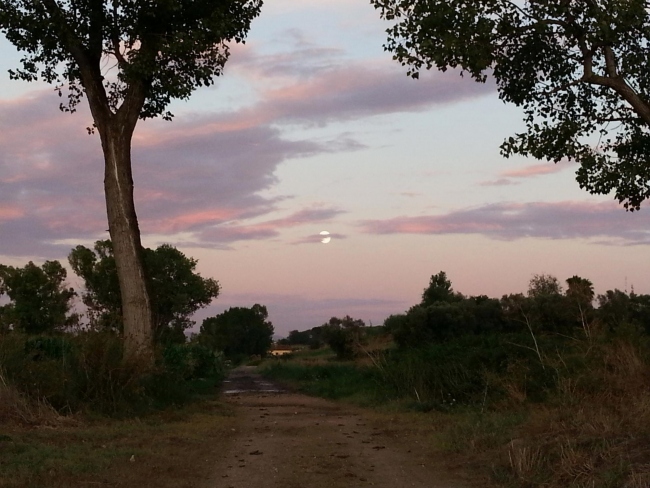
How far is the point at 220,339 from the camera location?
100750 millimetres

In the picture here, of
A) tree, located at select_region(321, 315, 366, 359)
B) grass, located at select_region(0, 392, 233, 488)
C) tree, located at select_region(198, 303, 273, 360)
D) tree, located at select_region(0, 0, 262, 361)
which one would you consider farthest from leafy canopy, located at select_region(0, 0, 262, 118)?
tree, located at select_region(198, 303, 273, 360)

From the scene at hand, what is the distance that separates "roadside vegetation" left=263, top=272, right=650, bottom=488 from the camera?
27.7ft

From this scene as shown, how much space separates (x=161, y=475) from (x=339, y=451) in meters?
3.06

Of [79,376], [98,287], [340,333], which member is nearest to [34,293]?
[98,287]

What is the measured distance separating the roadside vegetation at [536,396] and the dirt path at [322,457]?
70cm

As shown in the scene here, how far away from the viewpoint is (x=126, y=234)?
18094mm

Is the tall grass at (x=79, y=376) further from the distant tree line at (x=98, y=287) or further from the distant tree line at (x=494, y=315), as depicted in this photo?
the distant tree line at (x=98, y=287)

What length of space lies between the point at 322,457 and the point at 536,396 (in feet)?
19.9

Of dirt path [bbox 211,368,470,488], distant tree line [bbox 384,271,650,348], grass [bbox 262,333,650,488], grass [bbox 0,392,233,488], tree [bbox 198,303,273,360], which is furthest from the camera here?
tree [bbox 198,303,273,360]

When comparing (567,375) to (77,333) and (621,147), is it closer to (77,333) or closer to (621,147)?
(621,147)

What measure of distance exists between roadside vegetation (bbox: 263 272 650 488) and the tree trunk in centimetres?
622

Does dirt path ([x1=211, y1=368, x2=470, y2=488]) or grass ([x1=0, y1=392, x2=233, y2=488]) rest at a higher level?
grass ([x1=0, y1=392, x2=233, y2=488])

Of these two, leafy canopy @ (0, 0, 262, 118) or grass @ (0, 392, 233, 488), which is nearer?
grass @ (0, 392, 233, 488)

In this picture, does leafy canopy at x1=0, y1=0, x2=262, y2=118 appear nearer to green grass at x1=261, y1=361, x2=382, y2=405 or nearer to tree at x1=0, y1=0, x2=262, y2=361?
tree at x1=0, y1=0, x2=262, y2=361
